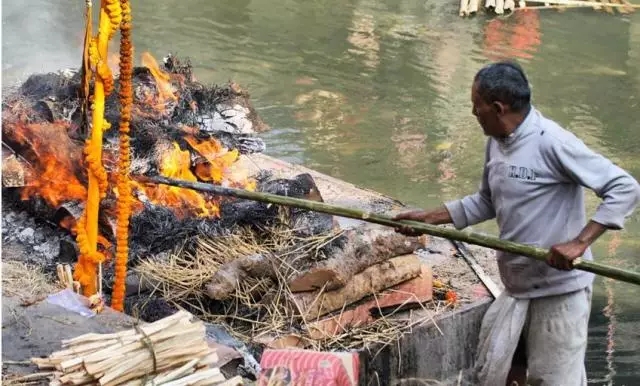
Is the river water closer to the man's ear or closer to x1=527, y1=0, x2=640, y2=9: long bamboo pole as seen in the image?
x1=527, y1=0, x2=640, y2=9: long bamboo pole

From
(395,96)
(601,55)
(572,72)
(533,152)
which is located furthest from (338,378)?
(601,55)

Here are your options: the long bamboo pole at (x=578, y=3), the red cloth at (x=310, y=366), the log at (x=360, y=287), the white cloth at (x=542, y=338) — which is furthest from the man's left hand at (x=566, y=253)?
the long bamboo pole at (x=578, y=3)

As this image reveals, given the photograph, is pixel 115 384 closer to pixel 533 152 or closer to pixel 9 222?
pixel 533 152

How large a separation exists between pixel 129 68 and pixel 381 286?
198cm

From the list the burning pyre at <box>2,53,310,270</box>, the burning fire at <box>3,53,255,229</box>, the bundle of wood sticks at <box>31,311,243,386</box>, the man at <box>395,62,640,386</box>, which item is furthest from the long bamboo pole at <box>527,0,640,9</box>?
the bundle of wood sticks at <box>31,311,243,386</box>

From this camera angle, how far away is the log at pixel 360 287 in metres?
4.88

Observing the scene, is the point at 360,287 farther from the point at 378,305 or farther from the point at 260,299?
the point at 260,299

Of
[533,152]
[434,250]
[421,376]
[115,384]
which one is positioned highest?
[533,152]

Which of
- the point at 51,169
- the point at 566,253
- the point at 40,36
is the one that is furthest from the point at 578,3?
the point at 566,253

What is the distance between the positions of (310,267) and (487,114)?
5.22 feet

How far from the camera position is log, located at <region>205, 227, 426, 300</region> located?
192 inches

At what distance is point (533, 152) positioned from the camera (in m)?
3.77

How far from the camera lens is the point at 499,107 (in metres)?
3.76

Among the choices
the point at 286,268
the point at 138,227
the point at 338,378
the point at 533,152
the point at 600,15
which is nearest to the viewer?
the point at 533,152
